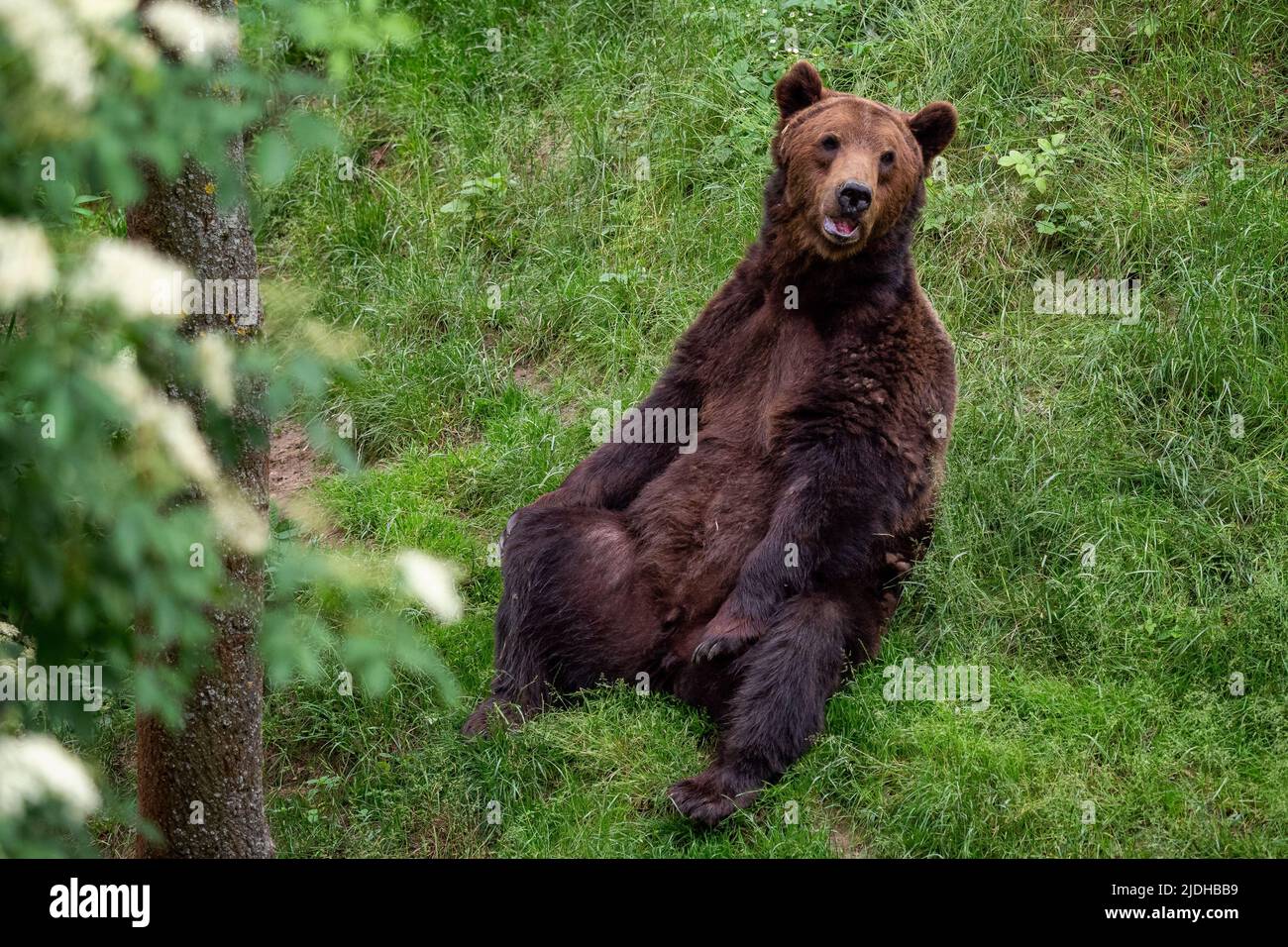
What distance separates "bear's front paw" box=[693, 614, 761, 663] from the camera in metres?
5.32

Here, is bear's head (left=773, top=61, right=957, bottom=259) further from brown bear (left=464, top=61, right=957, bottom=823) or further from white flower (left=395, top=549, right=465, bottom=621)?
white flower (left=395, top=549, right=465, bottom=621)

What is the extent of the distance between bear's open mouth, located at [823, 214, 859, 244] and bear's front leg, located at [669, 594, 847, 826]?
1351mm

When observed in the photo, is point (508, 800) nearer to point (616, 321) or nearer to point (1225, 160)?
point (616, 321)

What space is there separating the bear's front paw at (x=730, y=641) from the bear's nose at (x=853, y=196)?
1575 millimetres

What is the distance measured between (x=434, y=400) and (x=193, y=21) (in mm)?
5433

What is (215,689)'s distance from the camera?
13.6ft

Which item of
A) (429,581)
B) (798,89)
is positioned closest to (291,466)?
(798,89)

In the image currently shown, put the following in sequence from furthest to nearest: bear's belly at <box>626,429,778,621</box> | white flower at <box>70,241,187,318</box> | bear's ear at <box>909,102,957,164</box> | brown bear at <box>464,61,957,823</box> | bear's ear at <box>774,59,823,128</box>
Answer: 1. bear's ear at <box>774,59,823,128</box>
2. bear's ear at <box>909,102,957,164</box>
3. bear's belly at <box>626,429,778,621</box>
4. brown bear at <box>464,61,957,823</box>
5. white flower at <box>70,241,187,318</box>

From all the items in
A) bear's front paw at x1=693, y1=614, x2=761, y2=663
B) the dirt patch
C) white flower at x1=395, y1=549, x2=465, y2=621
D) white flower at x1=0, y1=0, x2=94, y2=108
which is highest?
the dirt patch

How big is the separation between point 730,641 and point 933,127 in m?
2.25

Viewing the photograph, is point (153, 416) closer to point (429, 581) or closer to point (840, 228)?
point (429, 581)

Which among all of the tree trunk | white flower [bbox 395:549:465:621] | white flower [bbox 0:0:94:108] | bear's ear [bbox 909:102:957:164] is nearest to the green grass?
the tree trunk

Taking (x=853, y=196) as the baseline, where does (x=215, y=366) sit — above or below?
below

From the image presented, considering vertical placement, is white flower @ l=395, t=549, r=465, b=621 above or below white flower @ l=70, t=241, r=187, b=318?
below
